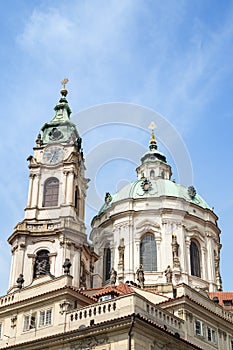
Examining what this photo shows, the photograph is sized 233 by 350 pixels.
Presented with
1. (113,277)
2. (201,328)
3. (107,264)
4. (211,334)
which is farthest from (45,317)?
(107,264)

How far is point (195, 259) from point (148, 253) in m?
5.97

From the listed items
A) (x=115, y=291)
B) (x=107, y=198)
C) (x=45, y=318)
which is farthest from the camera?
(x=107, y=198)

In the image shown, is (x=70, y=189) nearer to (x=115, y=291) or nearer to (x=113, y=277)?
(x=113, y=277)

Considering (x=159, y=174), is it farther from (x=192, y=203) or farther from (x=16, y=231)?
(x=16, y=231)

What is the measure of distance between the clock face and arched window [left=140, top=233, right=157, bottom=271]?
46.5 ft

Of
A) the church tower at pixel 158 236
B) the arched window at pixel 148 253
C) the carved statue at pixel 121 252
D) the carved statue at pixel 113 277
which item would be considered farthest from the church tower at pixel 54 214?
the arched window at pixel 148 253

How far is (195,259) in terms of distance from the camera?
69.8m

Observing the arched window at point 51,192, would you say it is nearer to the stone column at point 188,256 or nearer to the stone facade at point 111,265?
the stone facade at point 111,265

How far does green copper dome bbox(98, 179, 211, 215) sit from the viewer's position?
7281 cm

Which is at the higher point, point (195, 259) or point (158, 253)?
point (195, 259)

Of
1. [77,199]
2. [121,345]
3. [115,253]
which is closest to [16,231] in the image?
[77,199]

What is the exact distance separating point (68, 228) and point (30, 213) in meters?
5.47

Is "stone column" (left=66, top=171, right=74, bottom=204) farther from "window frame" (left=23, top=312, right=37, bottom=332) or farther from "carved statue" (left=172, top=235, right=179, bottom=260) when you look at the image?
"window frame" (left=23, top=312, right=37, bottom=332)

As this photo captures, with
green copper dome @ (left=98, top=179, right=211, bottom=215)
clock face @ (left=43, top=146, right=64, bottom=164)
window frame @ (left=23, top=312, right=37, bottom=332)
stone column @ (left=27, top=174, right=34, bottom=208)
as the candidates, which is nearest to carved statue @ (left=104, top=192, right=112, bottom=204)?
green copper dome @ (left=98, top=179, right=211, bottom=215)
